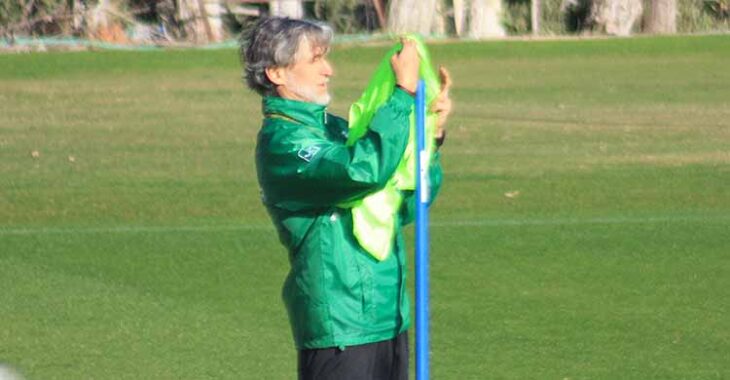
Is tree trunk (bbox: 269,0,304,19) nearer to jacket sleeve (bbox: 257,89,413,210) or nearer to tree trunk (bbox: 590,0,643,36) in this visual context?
tree trunk (bbox: 590,0,643,36)

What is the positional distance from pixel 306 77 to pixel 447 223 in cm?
728

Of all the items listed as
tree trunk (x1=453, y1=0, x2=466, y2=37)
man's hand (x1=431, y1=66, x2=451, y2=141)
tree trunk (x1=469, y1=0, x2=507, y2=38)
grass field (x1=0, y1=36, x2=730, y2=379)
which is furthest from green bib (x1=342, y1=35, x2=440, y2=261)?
tree trunk (x1=469, y1=0, x2=507, y2=38)

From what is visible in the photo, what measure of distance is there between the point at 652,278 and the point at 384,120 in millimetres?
5464

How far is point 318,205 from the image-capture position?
441 cm

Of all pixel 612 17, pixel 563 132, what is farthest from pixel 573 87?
pixel 612 17

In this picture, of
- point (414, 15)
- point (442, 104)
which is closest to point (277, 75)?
point (442, 104)

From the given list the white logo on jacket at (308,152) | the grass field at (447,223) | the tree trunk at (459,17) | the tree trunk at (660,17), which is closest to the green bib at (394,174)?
the white logo on jacket at (308,152)

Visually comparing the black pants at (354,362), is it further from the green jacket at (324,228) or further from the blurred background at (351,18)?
the blurred background at (351,18)

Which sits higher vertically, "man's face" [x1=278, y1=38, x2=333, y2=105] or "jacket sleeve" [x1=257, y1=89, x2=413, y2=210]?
"man's face" [x1=278, y1=38, x2=333, y2=105]

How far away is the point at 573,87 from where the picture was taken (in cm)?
1975

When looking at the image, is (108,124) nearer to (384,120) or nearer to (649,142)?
(649,142)

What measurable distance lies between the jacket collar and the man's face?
0.02 m

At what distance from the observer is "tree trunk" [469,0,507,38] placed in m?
27.0

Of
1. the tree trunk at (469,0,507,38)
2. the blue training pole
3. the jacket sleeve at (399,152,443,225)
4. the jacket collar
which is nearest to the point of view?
the jacket collar
